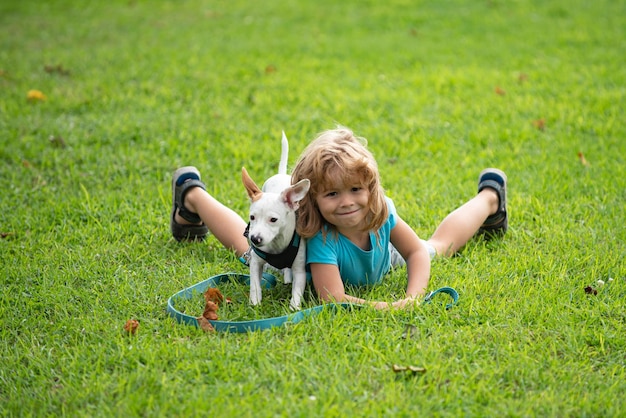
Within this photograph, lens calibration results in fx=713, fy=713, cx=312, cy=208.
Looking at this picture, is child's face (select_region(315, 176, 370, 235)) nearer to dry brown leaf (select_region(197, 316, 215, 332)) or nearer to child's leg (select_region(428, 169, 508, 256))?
dry brown leaf (select_region(197, 316, 215, 332))

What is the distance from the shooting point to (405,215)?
4828 millimetres

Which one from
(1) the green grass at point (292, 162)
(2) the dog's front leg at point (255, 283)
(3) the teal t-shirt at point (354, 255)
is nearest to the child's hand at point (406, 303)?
(1) the green grass at point (292, 162)

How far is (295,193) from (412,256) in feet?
2.83

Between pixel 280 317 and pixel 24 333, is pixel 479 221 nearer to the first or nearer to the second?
pixel 280 317

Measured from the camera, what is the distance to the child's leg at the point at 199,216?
4.21 m

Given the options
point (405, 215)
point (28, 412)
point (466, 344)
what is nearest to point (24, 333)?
point (28, 412)

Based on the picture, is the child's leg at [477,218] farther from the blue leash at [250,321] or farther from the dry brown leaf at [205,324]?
the dry brown leaf at [205,324]

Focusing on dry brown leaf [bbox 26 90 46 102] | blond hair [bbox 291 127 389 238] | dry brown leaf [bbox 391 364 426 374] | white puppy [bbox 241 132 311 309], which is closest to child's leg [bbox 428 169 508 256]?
blond hair [bbox 291 127 389 238]

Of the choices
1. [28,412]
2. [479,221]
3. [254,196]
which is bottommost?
[28,412]

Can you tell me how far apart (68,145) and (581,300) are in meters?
4.27

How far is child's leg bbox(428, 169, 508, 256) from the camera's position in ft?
13.8

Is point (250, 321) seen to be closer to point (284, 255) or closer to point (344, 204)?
point (284, 255)

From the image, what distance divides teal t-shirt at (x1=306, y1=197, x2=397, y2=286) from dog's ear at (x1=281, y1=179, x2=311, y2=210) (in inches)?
11.9

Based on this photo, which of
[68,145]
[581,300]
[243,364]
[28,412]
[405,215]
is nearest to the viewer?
[28,412]
